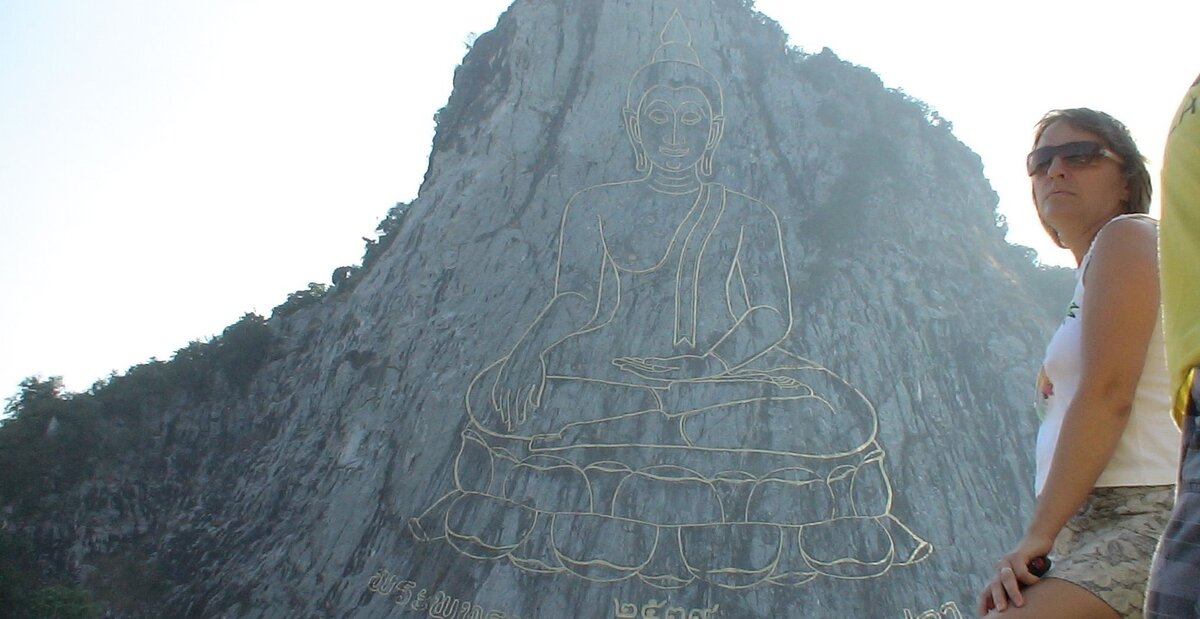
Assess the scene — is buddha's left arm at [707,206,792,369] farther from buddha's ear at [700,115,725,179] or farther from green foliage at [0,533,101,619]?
green foliage at [0,533,101,619]

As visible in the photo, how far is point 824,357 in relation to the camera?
10.4m

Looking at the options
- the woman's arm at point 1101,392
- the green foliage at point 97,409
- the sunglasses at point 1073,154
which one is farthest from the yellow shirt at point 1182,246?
the green foliage at point 97,409

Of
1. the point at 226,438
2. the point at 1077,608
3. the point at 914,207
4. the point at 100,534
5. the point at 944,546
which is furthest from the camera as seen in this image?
the point at 914,207

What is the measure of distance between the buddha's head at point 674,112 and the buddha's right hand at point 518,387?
3.05 metres

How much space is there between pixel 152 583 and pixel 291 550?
5.99 ft

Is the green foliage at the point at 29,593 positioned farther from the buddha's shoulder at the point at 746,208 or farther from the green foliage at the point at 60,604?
the buddha's shoulder at the point at 746,208

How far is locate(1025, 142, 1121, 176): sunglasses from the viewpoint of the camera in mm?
1958

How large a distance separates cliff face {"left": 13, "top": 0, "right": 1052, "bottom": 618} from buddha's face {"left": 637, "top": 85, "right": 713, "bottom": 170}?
0.18 ft

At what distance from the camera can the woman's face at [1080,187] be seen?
1970mm

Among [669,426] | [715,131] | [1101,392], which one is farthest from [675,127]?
[1101,392]

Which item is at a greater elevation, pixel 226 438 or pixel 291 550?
pixel 226 438

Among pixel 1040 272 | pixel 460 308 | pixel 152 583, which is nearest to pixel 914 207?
pixel 1040 272

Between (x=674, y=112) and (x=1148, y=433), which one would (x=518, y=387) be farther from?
(x=1148, y=433)

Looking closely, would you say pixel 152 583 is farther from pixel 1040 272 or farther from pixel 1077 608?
pixel 1040 272
